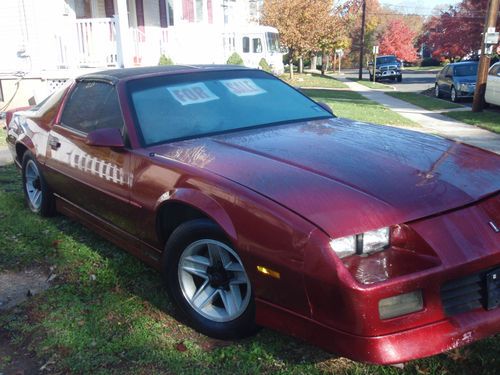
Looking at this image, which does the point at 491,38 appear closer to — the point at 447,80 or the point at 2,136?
the point at 447,80

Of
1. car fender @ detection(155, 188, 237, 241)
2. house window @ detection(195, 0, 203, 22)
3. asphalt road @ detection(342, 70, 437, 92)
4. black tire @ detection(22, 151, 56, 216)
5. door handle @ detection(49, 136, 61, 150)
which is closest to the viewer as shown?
car fender @ detection(155, 188, 237, 241)

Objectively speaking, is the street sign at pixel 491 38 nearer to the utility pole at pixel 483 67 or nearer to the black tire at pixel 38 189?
the utility pole at pixel 483 67

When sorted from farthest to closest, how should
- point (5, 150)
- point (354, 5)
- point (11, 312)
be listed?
point (354, 5) → point (5, 150) → point (11, 312)

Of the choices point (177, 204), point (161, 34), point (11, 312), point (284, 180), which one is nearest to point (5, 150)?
point (11, 312)

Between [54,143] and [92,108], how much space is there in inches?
23.8

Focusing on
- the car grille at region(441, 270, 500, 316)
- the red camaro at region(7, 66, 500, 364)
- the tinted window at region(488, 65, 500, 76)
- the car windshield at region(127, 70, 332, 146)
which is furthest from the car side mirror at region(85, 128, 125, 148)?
the tinted window at region(488, 65, 500, 76)

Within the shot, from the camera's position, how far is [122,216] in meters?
3.70

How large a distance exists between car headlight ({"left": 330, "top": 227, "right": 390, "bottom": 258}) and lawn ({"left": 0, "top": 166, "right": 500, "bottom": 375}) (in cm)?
72

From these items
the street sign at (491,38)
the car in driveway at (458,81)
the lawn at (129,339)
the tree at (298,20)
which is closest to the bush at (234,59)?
the car in driveway at (458,81)

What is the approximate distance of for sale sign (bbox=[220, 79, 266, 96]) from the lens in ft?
13.7

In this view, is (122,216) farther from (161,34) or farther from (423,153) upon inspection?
(161,34)

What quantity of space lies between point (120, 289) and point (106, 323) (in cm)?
49

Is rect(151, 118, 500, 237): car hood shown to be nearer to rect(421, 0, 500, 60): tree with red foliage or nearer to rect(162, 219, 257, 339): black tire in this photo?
rect(162, 219, 257, 339): black tire

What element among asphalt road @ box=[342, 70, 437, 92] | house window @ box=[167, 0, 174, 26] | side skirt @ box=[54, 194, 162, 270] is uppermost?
house window @ box=[167, 0, 174, 26]
